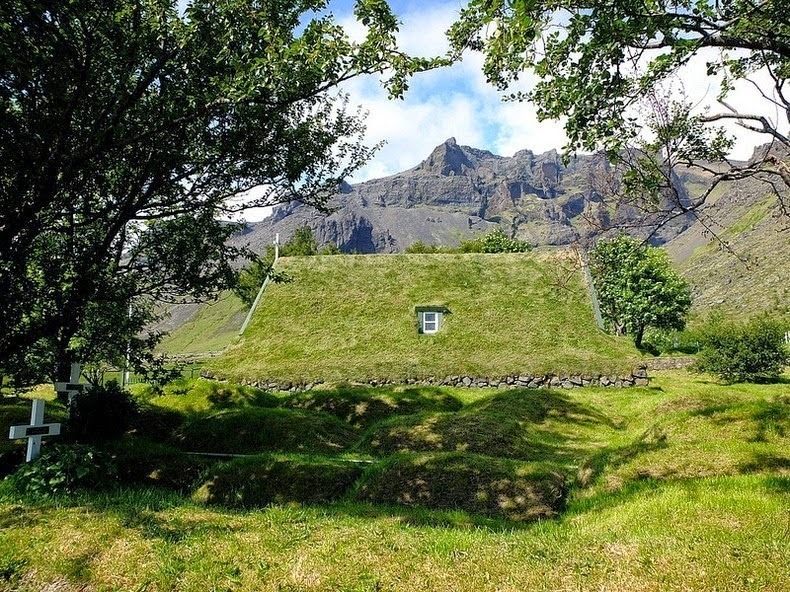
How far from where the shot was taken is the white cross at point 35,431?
27.7 ft

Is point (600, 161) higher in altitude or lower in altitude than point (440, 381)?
higher

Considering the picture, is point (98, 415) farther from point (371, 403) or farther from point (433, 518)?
point (433, 518)

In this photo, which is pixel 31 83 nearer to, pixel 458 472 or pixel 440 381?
pixel 458 472

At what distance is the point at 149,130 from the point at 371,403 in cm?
1295

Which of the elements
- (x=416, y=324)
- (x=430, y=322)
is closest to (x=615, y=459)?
(x=416, y=324)

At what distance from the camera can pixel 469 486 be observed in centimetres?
850

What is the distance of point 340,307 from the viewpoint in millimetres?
30266

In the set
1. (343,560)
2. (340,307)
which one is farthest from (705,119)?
(340,307)

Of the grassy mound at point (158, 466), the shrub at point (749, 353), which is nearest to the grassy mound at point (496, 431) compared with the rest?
the grassy mound at point (158, 466)

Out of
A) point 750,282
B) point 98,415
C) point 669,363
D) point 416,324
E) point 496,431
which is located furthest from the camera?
point 750,282

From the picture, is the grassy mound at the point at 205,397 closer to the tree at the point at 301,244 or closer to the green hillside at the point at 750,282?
the tree at the point at 301,244

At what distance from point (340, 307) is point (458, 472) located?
72.4 feet

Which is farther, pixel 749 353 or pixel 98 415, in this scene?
pixel 749 353

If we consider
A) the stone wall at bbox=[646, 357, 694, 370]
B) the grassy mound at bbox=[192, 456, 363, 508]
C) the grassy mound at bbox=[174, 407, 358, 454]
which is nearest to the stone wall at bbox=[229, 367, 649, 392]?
the grassy mound at bbox=[174, 407, 358, 454]
